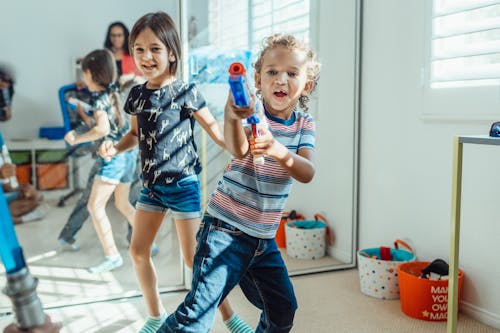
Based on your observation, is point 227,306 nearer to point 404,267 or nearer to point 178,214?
point 178,214

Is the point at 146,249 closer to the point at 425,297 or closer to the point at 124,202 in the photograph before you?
the point at 124,202

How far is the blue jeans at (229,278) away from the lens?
1.18 m

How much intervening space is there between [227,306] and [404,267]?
0.80 m

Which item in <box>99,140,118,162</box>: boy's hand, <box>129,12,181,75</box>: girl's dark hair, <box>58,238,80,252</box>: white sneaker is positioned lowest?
<box>58,238,80,252</box>: white sneaker

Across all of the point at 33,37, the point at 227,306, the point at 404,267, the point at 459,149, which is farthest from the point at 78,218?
the point at 459,149

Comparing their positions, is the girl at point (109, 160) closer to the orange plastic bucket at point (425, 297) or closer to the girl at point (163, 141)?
the girl at point (163, 141)

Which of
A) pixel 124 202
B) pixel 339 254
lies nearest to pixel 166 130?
pixel 124 202

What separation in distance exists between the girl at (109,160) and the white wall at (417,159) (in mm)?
1091

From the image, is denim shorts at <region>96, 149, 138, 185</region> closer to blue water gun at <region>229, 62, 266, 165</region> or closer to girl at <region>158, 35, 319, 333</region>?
girl at <region>158, 35, 319, 333</region>

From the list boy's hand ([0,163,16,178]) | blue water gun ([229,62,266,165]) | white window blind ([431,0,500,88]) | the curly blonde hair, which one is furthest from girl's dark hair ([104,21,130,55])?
boy's hand ([0,163,16,178])

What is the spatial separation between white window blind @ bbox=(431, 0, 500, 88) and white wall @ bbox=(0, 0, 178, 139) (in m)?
1.02

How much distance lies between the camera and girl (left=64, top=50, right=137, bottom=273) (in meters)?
2.14

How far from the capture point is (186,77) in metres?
2.20

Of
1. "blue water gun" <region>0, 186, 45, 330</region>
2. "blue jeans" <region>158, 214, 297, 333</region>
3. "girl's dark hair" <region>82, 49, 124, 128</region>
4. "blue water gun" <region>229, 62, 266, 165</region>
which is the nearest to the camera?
"blue water gun" <region>0, 186, 45, 330</region>
